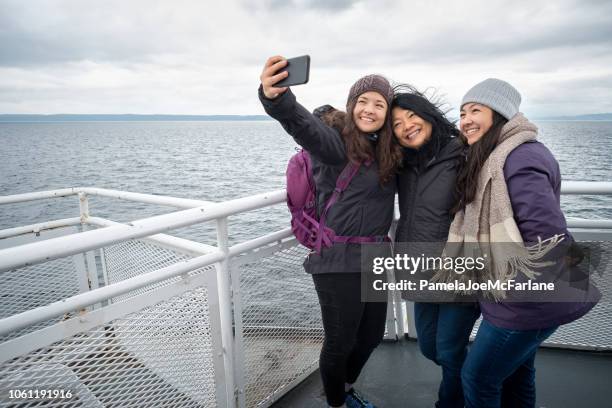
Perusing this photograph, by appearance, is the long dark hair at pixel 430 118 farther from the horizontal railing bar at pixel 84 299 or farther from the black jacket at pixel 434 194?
the horizontal railing bar at pixel 84 299

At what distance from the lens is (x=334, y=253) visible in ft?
6.86

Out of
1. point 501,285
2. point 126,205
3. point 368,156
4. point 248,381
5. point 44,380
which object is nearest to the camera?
point 44,380

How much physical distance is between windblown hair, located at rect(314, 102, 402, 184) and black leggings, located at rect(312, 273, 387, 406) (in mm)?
594

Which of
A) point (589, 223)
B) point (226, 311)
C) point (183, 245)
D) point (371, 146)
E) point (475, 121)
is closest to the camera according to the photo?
point (475, 121)

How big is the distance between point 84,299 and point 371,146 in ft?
4.77

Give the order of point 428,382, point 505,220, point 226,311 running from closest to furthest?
point 505,220 → point 226,311 → point 428,382

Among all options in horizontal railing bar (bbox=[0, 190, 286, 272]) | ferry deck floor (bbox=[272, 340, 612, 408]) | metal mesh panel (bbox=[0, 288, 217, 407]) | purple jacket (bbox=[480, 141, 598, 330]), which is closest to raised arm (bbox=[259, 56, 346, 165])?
horizontal railing bar (bbox=[0, 190, 286, 272])

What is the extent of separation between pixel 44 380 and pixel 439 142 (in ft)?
6.66

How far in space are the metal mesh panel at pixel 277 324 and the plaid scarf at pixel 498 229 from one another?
1110 millimetres

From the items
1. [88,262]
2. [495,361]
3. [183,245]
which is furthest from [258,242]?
[88,262]

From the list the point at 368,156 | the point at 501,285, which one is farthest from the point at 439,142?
the point at 501,285

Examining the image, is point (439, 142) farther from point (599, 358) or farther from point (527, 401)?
point (599, 358)

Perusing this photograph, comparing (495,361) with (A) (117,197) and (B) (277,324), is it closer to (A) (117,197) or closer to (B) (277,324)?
(B) (277,324)

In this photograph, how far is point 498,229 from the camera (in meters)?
1.68
